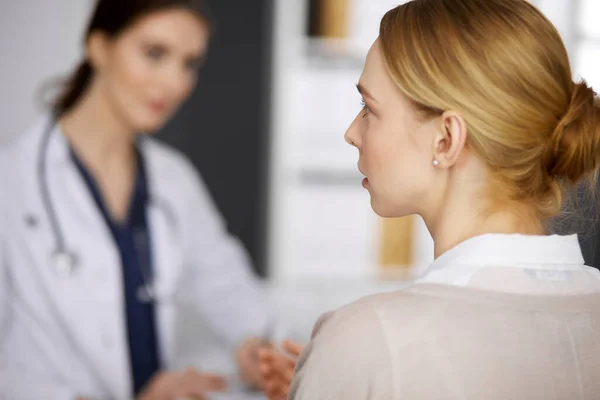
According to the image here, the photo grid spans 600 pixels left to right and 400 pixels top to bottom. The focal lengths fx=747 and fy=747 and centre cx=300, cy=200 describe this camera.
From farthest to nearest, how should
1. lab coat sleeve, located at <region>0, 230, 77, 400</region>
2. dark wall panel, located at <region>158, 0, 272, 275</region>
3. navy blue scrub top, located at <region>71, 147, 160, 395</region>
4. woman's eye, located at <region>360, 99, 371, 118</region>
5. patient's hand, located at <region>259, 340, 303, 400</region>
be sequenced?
dark wall panel, located at <region>158, 0, 272, 275</region>
navy blue scrub top, located at <region>71, 147, 160, 395</region>
lab coat sleeve, located at <region>0, 230, 77, 400</region>
patient's hand, located at <region>259, 340, 303, 400</region>
woman's eye, located at <region>360, 99, 371, 118</region>

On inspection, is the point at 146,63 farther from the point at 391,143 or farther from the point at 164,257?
the point at 391,143

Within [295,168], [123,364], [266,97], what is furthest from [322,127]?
[123,364]

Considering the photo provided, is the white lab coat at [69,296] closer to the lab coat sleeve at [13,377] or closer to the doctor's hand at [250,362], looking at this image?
the lab coat sleeve at [13,377]

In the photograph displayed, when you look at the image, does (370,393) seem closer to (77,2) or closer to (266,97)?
(77,2)

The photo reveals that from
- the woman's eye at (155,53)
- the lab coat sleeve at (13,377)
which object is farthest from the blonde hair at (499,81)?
the woman's eye at (155,53)

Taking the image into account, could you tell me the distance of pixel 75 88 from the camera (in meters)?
1.93

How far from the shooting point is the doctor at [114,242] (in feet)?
5.51

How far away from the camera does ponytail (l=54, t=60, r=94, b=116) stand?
75.1 inches

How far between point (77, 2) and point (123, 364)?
1104 millimetres

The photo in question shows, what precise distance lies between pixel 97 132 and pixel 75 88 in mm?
136

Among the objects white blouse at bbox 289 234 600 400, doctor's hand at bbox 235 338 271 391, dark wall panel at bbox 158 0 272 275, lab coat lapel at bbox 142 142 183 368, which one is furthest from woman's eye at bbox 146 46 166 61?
white blouse at bbox 289 234 600 400

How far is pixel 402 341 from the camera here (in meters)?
0.69

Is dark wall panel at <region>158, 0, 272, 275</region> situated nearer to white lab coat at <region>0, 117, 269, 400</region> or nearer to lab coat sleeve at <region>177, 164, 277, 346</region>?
lab coat sleeve at <region>177, 164, 277, 346</region>

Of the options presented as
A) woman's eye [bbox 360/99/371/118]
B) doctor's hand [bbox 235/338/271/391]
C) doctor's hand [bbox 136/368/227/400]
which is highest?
woman's eye [bbox 360/99/371/118]
